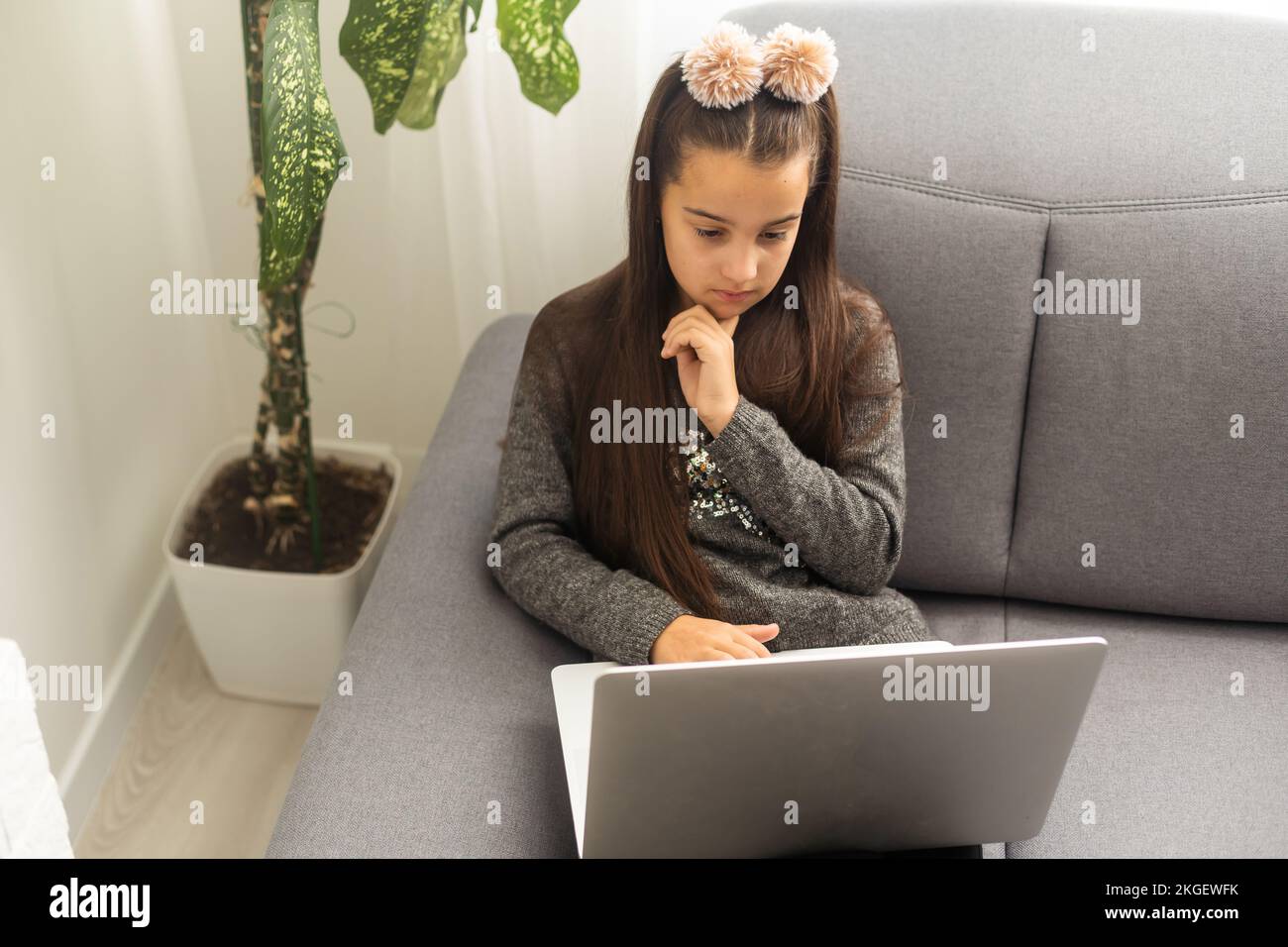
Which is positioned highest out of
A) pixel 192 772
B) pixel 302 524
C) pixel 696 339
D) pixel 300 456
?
pixel 696 339

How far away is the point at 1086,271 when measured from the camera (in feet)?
4.35

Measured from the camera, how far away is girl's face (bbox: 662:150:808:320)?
3.68 feet

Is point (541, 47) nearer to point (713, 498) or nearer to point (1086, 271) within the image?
point (713, 498)

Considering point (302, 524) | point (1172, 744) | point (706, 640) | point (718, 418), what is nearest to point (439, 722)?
point (706, 640)

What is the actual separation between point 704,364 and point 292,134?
1.38 feet

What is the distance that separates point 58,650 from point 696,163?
1017 millimetres

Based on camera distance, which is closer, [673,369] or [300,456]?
[673,369]

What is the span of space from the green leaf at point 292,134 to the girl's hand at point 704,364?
1.15 ft

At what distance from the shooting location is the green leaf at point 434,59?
125cm

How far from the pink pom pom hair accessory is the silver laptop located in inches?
19.6

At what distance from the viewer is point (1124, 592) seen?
142cm

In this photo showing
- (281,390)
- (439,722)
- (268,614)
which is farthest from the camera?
(268,614)
